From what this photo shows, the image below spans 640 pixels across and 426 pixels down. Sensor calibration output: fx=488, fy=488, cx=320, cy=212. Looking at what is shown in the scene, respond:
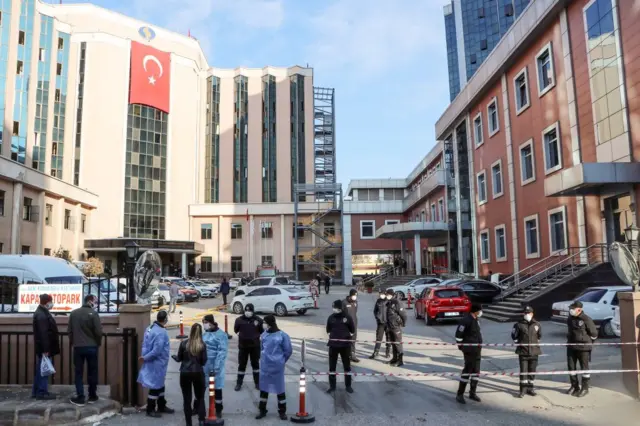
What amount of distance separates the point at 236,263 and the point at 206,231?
5.58m

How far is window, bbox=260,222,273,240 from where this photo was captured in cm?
5972

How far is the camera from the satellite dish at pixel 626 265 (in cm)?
937

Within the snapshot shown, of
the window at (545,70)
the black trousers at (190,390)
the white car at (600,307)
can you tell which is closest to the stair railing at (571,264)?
the white car at (600,307)

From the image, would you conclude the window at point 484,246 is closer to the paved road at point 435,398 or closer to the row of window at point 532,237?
the row of window at point 532,237

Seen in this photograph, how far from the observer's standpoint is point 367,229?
54.9m

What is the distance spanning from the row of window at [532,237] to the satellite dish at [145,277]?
18.7m

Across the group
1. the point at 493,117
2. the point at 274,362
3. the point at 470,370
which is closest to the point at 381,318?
the point at 470,370

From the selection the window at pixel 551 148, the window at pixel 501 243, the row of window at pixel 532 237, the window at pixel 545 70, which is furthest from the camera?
the window at pixel 501 243

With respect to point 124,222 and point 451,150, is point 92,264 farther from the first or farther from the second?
point 451,150

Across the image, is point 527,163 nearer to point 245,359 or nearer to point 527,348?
point 527,348

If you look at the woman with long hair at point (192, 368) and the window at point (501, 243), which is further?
the window at point (501, 243)

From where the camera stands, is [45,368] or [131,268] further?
[131,268]

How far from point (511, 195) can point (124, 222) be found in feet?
143

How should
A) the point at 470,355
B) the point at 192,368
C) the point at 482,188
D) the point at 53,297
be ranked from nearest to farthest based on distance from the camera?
the point at 192,368 → the point at 470,355 → the point at 53,297 → the point at 482,188
